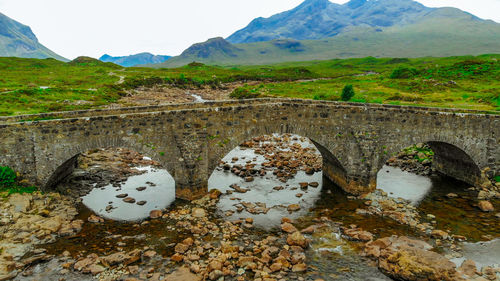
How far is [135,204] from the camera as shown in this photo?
19781 millimetres

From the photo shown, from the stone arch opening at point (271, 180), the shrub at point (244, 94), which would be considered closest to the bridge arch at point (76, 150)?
the stone arch opening at point (271, 180)

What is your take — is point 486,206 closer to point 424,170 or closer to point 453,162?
point 453,162

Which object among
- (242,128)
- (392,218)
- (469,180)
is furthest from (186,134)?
(469,180)

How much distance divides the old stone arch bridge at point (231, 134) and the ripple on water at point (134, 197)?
5.83 feet

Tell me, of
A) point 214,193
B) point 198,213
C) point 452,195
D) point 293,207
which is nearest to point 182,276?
point 198,213

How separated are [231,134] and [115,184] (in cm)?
939

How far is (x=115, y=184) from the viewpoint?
2278cm

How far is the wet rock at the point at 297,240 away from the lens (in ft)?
49.9

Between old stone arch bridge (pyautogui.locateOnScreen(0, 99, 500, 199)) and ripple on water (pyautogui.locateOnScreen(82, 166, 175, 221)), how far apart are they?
178 cm

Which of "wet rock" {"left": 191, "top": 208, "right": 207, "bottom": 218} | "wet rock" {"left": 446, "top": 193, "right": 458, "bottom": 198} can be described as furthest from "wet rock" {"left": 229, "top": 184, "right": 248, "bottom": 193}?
"wet rock" {"left": 446, "top": 193, "right": 458, "bottom": 198}

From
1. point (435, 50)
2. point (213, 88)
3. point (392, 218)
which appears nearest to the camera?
point (392, 218)

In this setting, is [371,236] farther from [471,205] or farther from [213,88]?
[213,88]

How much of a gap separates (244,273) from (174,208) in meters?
7.18

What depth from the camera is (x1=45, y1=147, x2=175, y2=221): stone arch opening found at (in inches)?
749
